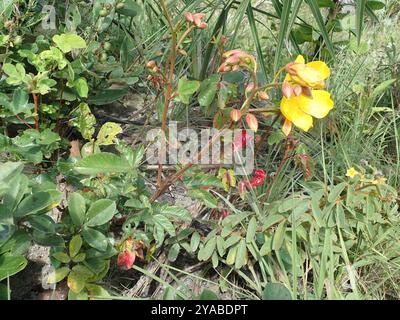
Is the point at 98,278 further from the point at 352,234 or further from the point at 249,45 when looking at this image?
the point at 249,45

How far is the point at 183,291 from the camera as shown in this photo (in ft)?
3.23

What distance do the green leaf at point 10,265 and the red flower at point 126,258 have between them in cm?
20

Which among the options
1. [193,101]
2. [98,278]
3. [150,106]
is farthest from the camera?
[193,101]

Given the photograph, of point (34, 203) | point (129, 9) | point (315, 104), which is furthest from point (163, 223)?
point (129, 9)

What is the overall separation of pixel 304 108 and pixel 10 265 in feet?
1.74

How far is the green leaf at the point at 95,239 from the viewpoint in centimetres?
88

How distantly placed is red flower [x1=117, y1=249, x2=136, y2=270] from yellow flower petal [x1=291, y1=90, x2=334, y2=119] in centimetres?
41

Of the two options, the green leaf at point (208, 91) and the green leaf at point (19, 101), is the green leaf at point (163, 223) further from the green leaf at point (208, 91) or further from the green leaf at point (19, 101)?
the green leaf at point (19, 101)

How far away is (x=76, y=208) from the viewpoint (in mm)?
888

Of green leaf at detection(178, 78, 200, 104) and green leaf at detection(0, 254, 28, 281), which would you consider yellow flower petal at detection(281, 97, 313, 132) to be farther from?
green leaf at detection(0, 254, 28, 281)

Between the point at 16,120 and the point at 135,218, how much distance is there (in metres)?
0.37

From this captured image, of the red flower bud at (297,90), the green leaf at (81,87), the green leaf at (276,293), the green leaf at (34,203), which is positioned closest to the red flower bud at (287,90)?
the red flower bud at (297,90)

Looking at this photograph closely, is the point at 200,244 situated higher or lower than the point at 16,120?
lower

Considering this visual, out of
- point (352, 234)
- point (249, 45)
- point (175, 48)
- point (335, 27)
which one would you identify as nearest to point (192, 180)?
point (175, 48)
